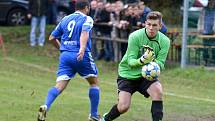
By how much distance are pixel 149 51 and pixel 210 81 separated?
31.0ft

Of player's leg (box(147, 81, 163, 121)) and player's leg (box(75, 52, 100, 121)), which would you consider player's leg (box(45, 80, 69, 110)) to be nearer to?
player's leg (box(75, 52, 100, 121))

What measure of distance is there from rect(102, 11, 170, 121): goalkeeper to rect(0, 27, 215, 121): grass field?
181cm

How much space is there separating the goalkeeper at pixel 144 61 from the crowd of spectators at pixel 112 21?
10.5 metres

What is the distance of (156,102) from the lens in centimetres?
948

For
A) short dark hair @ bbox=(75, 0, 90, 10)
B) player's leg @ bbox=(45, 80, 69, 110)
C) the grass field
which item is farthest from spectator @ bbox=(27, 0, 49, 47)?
player's leg @ bbox=(45, 80, 69, 110)

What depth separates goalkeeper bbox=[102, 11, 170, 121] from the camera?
30.9 feet

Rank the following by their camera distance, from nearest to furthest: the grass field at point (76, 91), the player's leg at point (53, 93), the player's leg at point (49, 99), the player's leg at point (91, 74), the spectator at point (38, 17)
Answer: the player's leg at point (49, 99), the player's leg at point (53, 93), the player's leg at point (91, 74), the grass field at point (76, 91), the spectator at point (38, 17)

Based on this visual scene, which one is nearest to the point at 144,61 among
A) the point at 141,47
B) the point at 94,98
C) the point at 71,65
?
the point at 141,47

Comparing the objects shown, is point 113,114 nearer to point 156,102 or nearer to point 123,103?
point 123,103

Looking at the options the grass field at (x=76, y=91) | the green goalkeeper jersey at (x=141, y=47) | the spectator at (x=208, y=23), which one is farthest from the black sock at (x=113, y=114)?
the spectator at (x=208, y=23)

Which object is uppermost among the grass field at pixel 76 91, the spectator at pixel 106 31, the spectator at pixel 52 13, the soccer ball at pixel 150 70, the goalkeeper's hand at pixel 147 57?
the spectator at pixel 52 13

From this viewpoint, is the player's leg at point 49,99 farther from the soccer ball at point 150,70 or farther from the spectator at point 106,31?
the spectator at point 106,31

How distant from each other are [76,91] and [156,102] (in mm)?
6738

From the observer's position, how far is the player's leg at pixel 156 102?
942 centimetres
